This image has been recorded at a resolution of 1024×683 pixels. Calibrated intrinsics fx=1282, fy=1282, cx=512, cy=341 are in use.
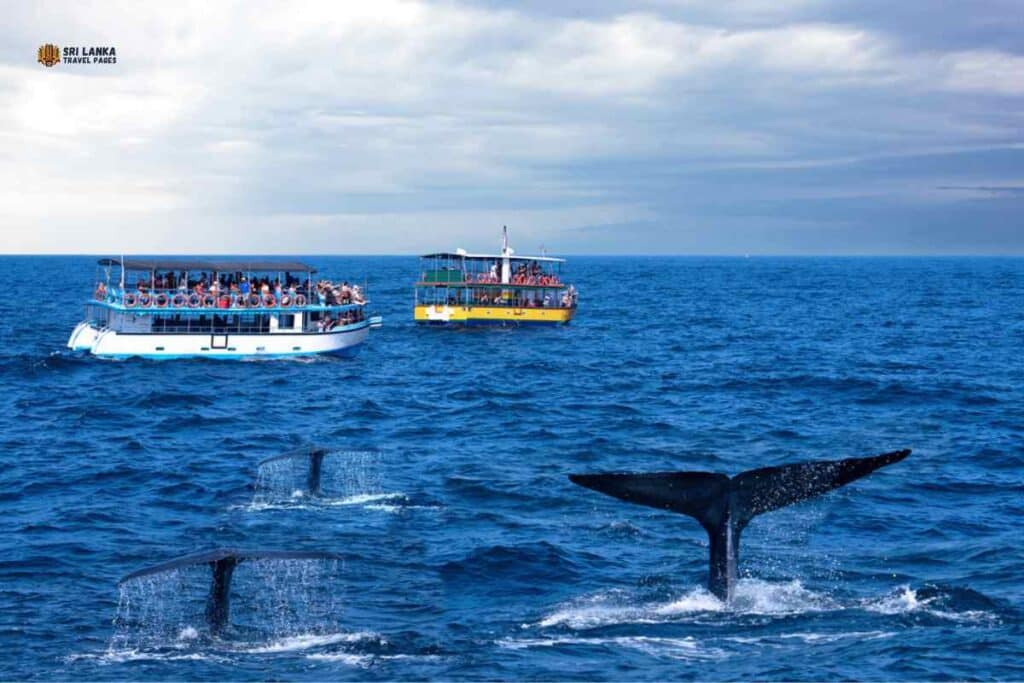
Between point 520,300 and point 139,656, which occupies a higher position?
point 520,300

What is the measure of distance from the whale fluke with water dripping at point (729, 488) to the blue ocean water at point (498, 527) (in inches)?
97.2

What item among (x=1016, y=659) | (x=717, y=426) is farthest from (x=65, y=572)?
(x=717, y=426)

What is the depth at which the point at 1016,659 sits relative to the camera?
21.2 m

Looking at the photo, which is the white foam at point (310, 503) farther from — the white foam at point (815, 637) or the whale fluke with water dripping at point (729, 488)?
the whale fluke with water dripping at point (729, 488)

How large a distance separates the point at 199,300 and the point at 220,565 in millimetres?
51348

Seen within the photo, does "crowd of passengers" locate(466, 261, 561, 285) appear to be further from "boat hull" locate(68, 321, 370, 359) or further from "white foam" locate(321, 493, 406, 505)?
"white foam" locate(321, 493, 406, 505)

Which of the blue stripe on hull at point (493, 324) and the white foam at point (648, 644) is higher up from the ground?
the blue stripe on hull at point (493, 324)

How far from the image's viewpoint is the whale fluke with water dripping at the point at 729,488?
18438 mm

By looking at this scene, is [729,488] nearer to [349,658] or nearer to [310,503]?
[349,658]

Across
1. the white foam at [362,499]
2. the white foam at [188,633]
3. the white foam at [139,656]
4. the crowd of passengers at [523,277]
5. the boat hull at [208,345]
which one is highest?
the crowd of passengers at [523,277]

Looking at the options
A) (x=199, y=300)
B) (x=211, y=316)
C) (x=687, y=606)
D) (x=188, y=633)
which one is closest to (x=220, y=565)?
(x=188, y=633)

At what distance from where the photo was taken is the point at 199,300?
2761 inches

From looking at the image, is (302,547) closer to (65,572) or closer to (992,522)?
(65,572)

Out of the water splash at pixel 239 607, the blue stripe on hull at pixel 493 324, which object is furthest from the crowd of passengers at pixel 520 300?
the water splash at pixel 239 607
